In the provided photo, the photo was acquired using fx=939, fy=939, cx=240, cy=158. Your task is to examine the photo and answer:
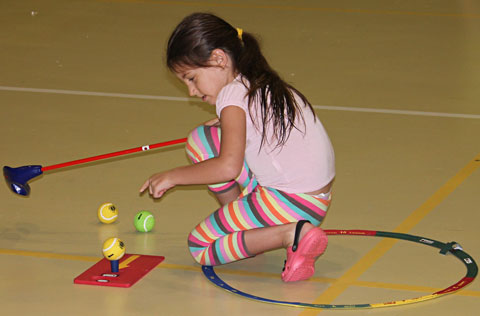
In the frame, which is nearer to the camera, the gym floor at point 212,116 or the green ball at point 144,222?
the gym floor at point 212,116

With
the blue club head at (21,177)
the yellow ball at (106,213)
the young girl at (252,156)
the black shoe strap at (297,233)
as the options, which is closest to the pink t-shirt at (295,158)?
the young girl at (252,156)

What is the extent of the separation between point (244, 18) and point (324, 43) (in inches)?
37.3

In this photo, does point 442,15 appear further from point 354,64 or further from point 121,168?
point 121,168

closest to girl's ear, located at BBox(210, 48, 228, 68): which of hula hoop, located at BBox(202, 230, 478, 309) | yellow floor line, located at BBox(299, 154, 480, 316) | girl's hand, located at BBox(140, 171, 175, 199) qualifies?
girl's hand, located at BBox(140, 171, 175, 199)

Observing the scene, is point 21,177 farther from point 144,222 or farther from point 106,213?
point 144,222

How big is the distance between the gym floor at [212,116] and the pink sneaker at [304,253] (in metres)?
0.04

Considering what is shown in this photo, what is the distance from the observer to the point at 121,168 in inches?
152

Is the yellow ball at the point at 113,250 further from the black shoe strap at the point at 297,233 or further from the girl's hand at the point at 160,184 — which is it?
the black shoe strap at the point at 297,233

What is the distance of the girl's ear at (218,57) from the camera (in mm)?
2703

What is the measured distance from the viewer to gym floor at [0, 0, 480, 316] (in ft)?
8.89

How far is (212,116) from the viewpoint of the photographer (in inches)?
184

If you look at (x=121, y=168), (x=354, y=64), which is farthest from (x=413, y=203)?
(x=354, y=64)

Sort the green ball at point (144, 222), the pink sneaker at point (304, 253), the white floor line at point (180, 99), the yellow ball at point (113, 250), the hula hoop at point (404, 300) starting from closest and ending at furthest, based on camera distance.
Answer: the hula hoop at point (404, 300) → the pink sneaker at point (304, 253) → the yellow ball at point (113, 250) → the green ball at point (144, 222) → the white floor line at point (180, 99)

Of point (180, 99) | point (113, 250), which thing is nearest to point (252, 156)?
point (113, 250)
